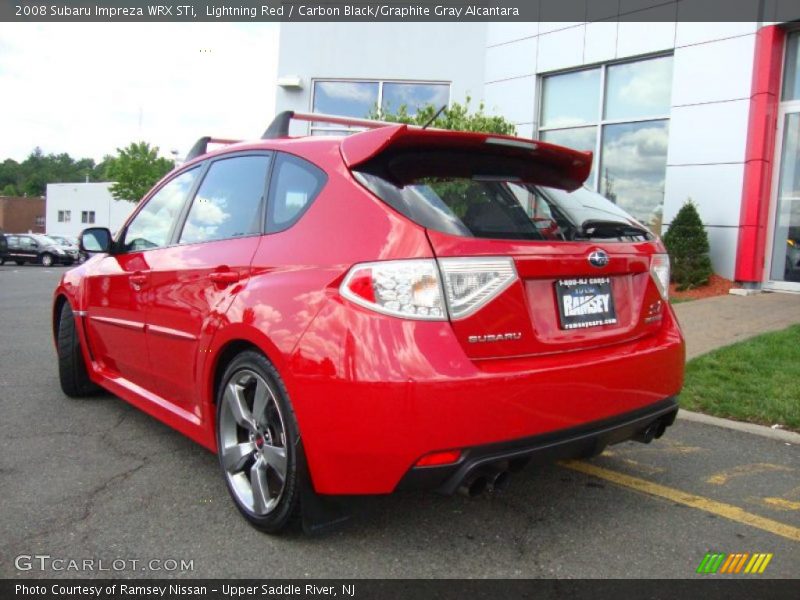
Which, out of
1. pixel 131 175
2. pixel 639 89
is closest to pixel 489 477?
pixel 639 89

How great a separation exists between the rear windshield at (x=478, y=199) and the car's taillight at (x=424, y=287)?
158 mm

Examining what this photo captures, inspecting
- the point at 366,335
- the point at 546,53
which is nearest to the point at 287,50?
the point at 546,53

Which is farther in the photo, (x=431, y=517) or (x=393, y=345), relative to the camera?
(x=431, y=517)

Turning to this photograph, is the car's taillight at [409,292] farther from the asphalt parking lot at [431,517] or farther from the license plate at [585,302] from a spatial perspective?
the asphalt parking lot at [431,517]

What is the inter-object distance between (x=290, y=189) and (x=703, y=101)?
10.0 metres

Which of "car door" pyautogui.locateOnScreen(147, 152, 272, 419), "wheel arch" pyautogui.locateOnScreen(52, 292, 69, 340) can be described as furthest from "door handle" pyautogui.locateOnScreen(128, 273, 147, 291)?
"wheel arch" pyautogui.locateOnScreen(52, 292, 69, 340)

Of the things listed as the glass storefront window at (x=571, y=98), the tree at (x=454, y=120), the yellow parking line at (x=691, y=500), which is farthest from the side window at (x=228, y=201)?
the glass storefront window at (x=571, y=98)

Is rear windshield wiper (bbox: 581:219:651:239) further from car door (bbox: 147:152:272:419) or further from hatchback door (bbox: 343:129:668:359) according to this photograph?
car door (bbox: 147:152:272:419)

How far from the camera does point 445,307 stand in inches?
90.4

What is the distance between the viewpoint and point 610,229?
2.91 metres

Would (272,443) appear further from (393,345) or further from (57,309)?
(57,309)

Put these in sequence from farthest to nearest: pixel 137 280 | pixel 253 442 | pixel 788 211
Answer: pixel 788 211 < pixel 137 280 < pixel 253 442

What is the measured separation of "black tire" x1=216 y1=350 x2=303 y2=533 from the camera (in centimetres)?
250

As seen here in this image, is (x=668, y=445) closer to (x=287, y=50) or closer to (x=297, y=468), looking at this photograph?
(x=297, y=468)
